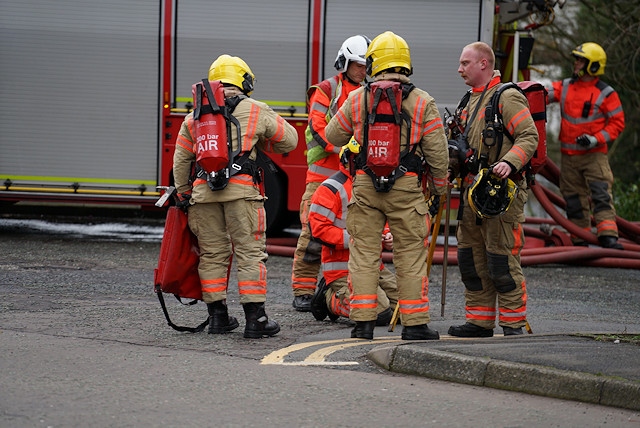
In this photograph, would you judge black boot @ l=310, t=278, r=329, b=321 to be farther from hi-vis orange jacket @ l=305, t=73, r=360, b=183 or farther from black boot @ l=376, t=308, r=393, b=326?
hi-vis orange jacket @ l=305, t=73, r=360, b=183

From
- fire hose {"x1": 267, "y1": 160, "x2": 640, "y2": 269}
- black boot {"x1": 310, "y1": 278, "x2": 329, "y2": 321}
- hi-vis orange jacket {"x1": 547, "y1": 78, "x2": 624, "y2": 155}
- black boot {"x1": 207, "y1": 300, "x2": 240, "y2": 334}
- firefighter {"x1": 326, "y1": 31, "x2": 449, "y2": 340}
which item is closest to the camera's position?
firefighter {"x1": 326, "y1": 31, "x2": 449, "y2": 340}

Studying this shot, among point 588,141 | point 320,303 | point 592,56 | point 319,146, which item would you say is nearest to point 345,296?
point 320,303

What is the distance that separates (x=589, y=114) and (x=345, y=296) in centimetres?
573

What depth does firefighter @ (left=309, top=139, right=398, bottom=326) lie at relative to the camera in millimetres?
7578

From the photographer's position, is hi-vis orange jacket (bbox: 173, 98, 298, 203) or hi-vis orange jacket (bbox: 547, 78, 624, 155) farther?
hi-vis orange jacket (bbox: 547, 78, 624, 155)

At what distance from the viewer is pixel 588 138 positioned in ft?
39.5

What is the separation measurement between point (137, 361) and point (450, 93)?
695 cm

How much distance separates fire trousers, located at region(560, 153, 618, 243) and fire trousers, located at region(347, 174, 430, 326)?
570 cm

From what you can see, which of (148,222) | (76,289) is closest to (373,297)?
(76,289)

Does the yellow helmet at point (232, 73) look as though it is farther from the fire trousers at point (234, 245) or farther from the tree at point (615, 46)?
the tree at point (615, 46)

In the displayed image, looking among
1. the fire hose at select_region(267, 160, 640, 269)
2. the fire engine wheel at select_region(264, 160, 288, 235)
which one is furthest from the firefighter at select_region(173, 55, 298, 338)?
the fire engine wheel at select_region(264, 160, 288, 235)

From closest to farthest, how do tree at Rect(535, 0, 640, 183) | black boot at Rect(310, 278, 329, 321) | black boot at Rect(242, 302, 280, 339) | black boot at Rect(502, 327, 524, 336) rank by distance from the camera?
black boot at Rect(242, 302, 280, 339) → black boot at Rect(502, 327, 524, 336) → black boot at Rect(310, 278, 329, 321) → tree at Rect(535, 0, 640, 183)

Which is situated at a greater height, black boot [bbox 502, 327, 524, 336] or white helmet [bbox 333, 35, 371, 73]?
white helmet [bbox 333, 35, 371, 73]

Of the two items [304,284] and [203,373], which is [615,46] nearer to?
[304,284]
